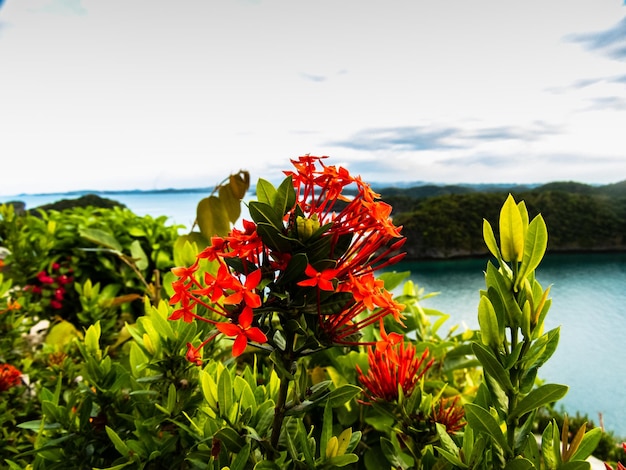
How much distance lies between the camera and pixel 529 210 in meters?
11.8

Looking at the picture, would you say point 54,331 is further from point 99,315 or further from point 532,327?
point 532,327

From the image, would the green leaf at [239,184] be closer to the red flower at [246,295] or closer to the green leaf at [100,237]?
the green leaf at [100,237]

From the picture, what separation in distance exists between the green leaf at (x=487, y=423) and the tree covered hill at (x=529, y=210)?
36.6 feet

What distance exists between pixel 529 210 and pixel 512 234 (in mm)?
12783

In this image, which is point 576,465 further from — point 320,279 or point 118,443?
→ point 118,443

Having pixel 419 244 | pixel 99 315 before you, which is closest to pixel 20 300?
pixel 99 315

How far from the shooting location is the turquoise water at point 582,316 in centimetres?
393

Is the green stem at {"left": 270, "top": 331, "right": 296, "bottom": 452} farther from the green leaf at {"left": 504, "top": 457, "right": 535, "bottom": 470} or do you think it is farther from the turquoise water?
the turquoise water

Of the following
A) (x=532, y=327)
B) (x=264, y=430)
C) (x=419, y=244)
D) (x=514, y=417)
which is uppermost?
(x=532, y=327)

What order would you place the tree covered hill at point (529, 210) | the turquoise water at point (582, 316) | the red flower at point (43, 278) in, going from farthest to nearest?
1. the tree covered hill at point (529, 210)
2. the turquoise water at point (582, 316)
3. the red flower at point (43, 278)

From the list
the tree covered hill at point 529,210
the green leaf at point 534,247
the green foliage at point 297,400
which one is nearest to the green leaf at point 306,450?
the green foliage at point 297,400

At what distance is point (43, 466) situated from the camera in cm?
74

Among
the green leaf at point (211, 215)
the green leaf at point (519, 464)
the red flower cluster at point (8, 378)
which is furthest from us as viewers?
the green leaf at point (211, 215)

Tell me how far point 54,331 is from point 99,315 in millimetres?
366
